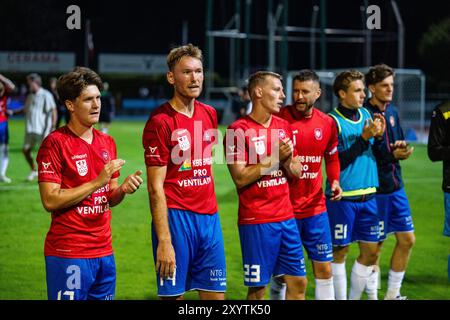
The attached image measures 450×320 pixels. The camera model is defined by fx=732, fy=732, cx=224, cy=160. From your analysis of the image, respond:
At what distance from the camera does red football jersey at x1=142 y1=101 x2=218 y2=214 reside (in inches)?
193

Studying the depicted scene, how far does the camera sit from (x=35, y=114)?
1529 cm

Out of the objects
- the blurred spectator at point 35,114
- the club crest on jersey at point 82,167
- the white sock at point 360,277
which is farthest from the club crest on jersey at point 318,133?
the blurred spectator at point 35,114

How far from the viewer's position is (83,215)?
4578mm

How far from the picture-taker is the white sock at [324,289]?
6176 millimetres

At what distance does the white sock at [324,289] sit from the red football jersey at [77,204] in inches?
87.7

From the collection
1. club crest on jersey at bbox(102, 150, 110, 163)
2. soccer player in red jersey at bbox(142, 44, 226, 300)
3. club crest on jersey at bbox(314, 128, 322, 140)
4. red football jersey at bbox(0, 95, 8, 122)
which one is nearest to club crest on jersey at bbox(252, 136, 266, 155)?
soccer player in red jersey at bbox(142, 44, 226, 300)

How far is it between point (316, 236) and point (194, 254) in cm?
143

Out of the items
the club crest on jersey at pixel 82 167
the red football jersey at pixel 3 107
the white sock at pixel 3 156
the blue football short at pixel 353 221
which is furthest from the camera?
the white sock at pixel 3 156

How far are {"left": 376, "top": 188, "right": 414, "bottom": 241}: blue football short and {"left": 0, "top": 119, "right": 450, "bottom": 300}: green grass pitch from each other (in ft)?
2.49

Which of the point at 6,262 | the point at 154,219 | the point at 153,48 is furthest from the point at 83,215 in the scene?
the point at 153,48

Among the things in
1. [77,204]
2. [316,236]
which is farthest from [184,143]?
[316,236]

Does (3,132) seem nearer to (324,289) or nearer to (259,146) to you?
(324,289)

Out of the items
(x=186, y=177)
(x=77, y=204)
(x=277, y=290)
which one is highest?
(x=186, y=177)

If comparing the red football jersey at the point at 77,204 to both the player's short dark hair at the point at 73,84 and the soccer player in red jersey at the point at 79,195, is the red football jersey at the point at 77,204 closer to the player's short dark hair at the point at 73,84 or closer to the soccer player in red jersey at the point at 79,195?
the soccer player in red jersey at the point at 79,195
